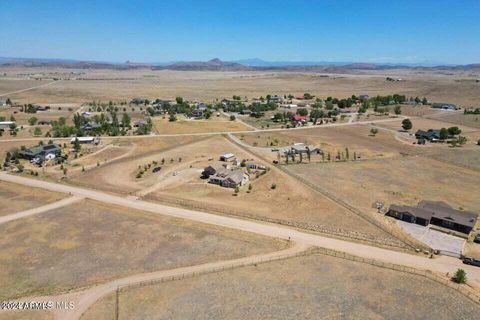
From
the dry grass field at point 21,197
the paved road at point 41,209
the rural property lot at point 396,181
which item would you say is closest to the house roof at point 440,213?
the rural property lot at point 396,181

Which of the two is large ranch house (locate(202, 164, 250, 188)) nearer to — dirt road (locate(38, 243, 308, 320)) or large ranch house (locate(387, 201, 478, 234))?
dirt road (locate(38, 243, 308, 320))

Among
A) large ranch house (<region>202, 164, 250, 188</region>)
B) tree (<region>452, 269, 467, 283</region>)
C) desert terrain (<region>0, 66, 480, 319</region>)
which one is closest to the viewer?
desert terrain (<region>0, 66, 480, 319</region>)

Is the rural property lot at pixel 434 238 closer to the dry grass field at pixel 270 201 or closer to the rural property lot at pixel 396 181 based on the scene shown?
the dry grass field at pixel 270 201

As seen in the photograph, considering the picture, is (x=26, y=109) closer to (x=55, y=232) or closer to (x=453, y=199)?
(x=55, y=232)

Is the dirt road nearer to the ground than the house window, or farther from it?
nearer to the ground

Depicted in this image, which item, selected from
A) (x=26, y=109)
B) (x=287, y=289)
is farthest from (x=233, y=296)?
(x=26, y=109)

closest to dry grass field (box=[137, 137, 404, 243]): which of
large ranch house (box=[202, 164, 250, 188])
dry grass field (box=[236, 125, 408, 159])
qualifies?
large ranch house (box=[202, 164, 250, 188])

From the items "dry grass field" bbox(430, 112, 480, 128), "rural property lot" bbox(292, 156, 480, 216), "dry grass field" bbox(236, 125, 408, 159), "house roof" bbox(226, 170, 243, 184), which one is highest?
"dry grass field" bbox(430, 112, 480, 128)

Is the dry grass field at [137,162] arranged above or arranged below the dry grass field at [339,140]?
below
